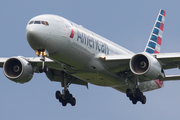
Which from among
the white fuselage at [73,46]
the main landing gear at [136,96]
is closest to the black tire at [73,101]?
the white fuselage at [73,46]

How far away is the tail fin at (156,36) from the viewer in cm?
4803

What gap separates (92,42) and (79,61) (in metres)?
2.20

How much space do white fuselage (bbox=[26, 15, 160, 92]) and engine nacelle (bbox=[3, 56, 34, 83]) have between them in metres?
3.26

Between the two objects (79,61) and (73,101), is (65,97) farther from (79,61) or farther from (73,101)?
(79,61)

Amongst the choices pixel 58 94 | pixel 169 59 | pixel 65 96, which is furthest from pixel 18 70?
pixel 169 59

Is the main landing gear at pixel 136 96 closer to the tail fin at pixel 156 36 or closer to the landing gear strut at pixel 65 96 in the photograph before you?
the landing gear strut at pixel 65 96

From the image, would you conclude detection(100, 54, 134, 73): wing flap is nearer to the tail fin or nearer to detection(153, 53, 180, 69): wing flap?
detection(153, 53, 180, 69): wing flap

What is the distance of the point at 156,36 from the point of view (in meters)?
50.3

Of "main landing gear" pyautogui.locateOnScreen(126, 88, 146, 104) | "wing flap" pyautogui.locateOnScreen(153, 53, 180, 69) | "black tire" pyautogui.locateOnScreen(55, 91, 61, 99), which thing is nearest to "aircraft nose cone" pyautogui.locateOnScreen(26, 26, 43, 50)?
"wing flap" pyautogui.locateOnScreen(153, 53, 180, 69)

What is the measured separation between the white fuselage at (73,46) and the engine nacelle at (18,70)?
3.26 m

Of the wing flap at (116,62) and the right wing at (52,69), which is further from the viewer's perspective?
the right wing at (52,69)

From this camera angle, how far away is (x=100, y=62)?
3503cm

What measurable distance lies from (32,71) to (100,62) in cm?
612

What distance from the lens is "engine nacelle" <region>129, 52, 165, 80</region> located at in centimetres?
3338
